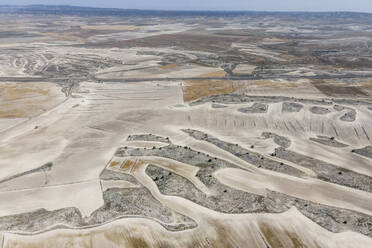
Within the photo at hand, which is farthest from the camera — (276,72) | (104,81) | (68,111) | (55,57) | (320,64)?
(55,57)

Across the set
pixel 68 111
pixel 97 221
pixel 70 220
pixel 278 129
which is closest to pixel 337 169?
pixel 278 129

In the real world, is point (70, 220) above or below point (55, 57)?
below

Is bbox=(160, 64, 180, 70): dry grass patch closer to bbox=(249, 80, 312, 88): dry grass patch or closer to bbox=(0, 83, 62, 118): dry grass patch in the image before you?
bbox=(249, 80, 312, 88): dry grass patch

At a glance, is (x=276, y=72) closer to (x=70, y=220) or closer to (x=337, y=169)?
(x=337, y=169)

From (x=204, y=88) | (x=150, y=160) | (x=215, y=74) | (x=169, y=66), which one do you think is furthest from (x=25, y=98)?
(x=215, y=74)

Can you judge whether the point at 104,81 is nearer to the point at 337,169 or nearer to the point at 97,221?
the point at 97,221

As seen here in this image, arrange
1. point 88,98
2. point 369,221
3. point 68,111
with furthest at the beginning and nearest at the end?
1. point 88,98
2. point 68,111
3. point 369,221

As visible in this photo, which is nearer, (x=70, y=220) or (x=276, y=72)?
(x=70, y=220)

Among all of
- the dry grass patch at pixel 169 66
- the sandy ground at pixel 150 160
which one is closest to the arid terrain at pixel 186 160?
the sandy ground at pixel 150 160

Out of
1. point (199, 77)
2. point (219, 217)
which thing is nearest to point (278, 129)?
point (219, 217)
